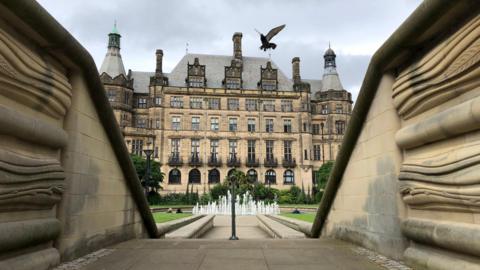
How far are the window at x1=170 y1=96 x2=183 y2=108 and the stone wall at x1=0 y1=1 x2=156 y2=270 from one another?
4909cm

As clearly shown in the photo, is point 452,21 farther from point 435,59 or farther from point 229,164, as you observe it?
point 229,164

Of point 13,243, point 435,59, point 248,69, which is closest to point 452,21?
point 435,59

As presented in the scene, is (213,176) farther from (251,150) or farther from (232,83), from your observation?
(232,83)

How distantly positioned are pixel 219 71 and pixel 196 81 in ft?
17.6

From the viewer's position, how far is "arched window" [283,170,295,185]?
56531mm

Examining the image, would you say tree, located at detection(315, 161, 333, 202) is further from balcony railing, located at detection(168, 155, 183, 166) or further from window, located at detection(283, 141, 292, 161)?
balcony railing, located at detection(168, 155, 183, 166)

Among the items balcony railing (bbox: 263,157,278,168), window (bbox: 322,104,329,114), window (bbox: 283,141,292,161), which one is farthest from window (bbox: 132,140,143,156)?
window (bbox: 322,104,329,114)

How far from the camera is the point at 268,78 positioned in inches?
2322

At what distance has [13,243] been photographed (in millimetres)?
4238

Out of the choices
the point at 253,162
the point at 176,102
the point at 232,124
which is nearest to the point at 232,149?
the point at 253,162

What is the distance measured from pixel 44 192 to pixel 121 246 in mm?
2625

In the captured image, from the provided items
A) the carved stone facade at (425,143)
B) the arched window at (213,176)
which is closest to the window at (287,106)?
the arched window at (213,176)

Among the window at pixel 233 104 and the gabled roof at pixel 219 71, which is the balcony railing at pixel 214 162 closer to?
the window at pixel 233 104

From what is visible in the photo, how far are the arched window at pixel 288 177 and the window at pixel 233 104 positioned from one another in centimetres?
1278
